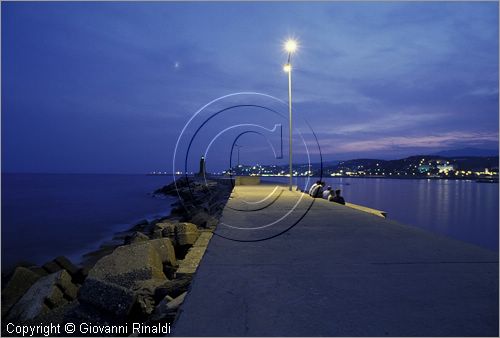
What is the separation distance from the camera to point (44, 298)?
8.19m

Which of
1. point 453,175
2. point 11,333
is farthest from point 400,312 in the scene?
point 453,175

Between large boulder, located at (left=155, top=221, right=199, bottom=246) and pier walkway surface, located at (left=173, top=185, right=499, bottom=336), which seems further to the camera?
large boulder, located at (left=155, top=221, right=199, bottom=246)

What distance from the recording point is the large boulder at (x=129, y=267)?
247 inches

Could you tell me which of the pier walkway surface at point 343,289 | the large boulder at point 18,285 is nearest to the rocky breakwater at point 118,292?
A: the large boulder at point 18,285

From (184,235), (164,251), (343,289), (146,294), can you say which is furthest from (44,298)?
(343,289)

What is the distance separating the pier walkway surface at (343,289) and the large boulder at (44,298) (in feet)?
14.5

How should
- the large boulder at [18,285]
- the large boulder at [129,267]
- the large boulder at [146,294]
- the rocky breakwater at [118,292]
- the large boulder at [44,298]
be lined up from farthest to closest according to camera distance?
the large boulder at [18,285], the large boulder at [44,298], the large boulder at [129,267], the large boulder at [146,294], the rocky breakwater at [118,292]

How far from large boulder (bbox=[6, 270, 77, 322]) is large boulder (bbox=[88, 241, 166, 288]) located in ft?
8.18

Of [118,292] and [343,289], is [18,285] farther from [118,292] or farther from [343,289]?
[343,289]

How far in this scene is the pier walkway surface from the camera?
3.00m

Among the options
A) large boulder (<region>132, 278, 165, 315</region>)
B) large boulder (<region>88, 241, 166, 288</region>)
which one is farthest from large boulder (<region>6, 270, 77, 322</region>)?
large boulder (<region>132, 278, 165, 315</region>)

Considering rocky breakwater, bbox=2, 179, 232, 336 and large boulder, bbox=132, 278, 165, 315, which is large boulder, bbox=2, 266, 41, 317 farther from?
large boulder, bbox=132, 278, 165, 315

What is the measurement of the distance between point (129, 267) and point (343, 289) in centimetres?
409

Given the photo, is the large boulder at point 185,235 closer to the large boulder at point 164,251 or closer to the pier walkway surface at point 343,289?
the large boulder at point 164,251
